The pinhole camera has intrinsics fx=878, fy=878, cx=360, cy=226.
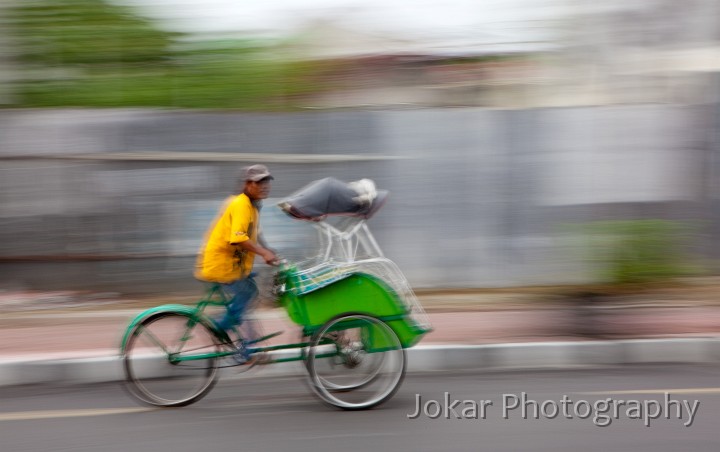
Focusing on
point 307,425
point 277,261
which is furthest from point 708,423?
point 277,261

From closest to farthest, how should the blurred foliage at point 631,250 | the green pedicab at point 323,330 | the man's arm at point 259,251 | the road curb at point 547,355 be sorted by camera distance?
1. the man's arm at point 259,251
2. the green pedicab at point 323,330
3. the road curb at point 547,355
4. the blurred foliage at point 631,250

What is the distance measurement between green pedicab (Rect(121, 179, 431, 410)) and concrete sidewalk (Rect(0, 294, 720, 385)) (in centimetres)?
30

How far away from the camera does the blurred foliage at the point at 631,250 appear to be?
8.07 metres

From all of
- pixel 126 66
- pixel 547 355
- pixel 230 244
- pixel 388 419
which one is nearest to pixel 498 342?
pixel 547 355

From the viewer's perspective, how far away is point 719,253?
9.60m

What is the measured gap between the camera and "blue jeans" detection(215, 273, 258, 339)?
5395mm

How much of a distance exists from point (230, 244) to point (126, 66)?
19.0 feet

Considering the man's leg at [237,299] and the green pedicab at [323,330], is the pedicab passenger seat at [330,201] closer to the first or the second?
the green pedicab at [323,330]

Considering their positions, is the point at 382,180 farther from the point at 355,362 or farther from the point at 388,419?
the point at 388,419

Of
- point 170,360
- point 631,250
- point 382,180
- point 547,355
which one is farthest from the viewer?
point 382,180

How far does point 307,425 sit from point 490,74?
701 centimetres

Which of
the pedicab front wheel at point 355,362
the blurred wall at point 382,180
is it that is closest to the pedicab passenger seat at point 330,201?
the pedicab front wheel at point 355,362

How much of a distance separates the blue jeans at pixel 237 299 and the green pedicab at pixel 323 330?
0.06 metres

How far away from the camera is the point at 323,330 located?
17.4 ft
